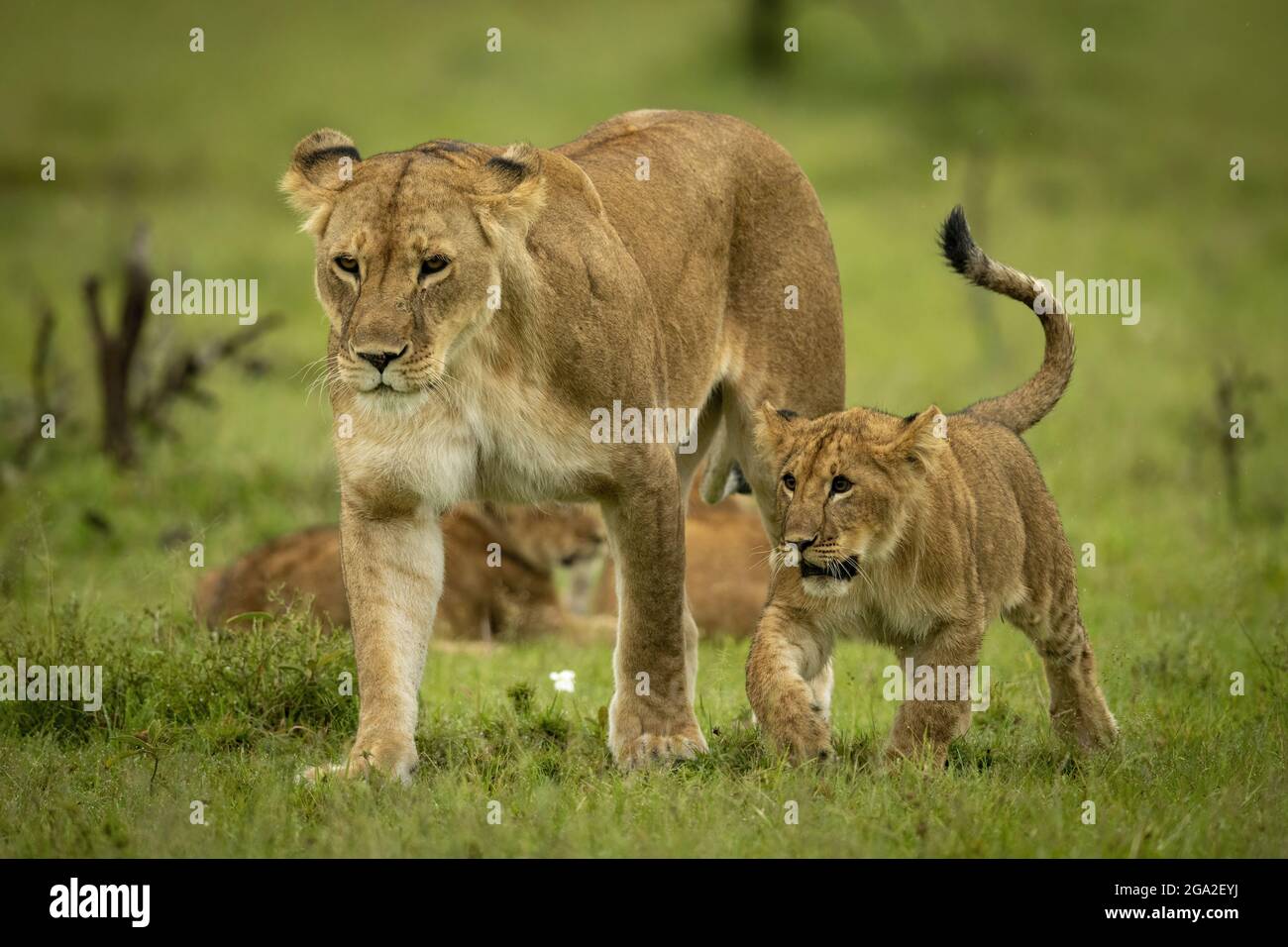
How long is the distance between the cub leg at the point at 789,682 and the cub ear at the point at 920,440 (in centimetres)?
55

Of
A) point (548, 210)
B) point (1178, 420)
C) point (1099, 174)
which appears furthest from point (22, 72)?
point (548, 210)

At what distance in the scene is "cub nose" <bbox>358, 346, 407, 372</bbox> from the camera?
4.71 metres

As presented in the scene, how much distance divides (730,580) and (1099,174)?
14861 millimetres

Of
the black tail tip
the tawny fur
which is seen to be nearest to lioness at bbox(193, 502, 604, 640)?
the tawny fur

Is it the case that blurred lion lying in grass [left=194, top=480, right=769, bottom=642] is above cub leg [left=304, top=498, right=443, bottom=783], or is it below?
above

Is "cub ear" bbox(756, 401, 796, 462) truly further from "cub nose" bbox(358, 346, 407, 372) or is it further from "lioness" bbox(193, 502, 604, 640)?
"lioness" bbox(193, 502, 604, 640)

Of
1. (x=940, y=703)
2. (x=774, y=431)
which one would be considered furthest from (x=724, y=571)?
(x=940, y=703)

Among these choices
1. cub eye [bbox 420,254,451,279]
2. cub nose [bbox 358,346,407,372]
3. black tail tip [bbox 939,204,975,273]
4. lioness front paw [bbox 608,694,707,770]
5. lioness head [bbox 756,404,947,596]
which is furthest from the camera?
black tail tip [bbox 939,204,975,273]

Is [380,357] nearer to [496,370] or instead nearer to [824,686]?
[496,370]

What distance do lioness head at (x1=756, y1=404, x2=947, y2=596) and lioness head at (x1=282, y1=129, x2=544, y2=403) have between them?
99cm

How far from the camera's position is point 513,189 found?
16.7 feet

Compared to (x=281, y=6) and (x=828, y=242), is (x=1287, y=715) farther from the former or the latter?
(x=281, y=6)

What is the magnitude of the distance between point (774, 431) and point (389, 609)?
1243 millimetres
